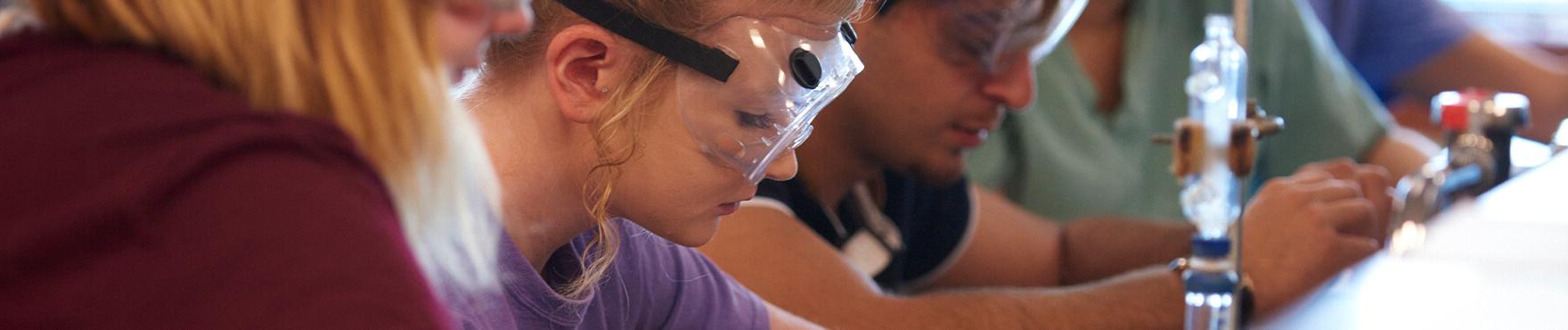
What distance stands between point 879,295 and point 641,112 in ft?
1.96

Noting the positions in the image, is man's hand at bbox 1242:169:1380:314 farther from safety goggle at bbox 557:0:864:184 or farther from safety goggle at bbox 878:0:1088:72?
safety goggle at bbox 557:0:864:184

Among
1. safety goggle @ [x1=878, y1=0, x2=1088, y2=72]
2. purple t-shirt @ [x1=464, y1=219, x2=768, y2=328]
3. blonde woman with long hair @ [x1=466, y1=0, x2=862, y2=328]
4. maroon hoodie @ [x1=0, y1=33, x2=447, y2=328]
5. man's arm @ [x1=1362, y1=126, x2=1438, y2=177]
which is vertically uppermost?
maroon hoodie @ [x1=0, y1=33, x2=447, y2=328]

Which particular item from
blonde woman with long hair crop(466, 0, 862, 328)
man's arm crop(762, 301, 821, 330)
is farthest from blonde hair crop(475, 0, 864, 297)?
man's arm crop(762, 301, 821, 330)

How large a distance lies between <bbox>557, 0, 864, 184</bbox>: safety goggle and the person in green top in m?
1.23

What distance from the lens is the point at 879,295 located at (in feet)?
4.63

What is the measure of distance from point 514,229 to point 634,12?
16 centimetres

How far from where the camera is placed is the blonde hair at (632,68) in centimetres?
84

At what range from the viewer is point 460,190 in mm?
556

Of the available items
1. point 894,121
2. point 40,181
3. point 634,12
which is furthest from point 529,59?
point 894,121

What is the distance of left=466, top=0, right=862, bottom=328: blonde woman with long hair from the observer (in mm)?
840

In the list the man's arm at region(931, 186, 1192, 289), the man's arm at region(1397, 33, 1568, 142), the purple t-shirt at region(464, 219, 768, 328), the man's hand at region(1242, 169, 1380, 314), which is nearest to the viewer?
the purple t-shirt at region(464, 219, 768, 328)

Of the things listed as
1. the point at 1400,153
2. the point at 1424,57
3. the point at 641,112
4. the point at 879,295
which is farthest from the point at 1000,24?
the point at 1424,57

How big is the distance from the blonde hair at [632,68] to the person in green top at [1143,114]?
1.25m

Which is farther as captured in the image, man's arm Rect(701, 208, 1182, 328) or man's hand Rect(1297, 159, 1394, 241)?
man's hand Rect(1297, 159, 1394, 241)
